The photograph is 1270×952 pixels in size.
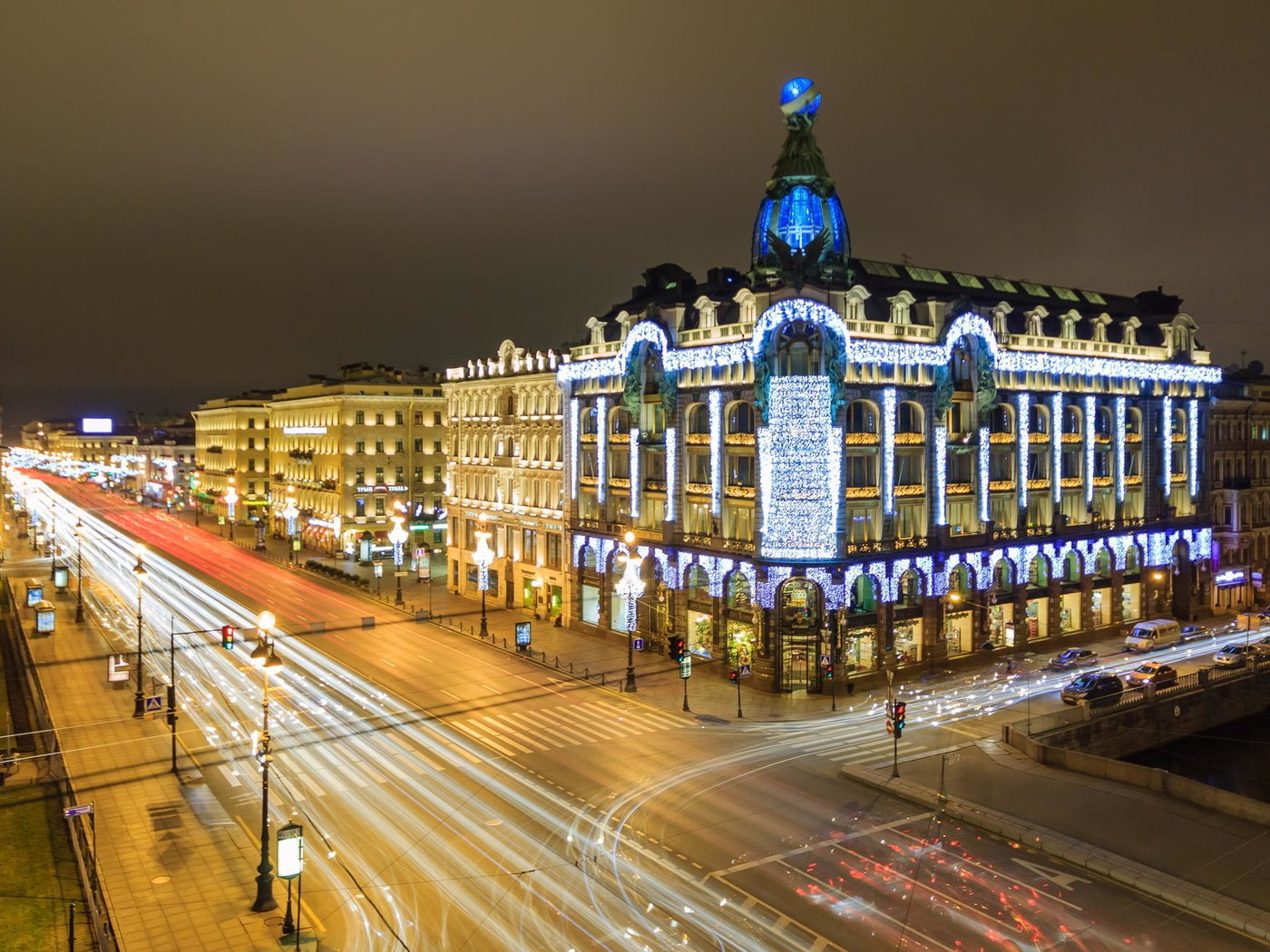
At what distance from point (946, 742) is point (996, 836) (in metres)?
10.2

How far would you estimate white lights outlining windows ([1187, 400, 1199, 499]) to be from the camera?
7050 cm

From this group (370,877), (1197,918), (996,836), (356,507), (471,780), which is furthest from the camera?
(356,507)

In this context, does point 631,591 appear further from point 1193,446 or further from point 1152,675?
point 1193,446

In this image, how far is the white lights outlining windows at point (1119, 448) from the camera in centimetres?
6612

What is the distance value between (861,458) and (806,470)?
4531mm

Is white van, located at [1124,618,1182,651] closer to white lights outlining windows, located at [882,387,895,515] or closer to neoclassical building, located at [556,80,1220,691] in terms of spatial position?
neoclassical building, located at [556,80,1220,691]

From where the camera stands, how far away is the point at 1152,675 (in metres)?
50.3

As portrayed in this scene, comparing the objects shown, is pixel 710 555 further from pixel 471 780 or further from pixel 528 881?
pixel 528 881

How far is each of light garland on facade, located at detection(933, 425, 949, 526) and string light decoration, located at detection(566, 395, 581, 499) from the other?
25107 mm

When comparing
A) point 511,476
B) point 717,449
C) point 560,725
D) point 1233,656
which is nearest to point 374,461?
point 511,476

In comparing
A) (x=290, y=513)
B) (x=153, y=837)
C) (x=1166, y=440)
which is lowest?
(x=153, y=837)

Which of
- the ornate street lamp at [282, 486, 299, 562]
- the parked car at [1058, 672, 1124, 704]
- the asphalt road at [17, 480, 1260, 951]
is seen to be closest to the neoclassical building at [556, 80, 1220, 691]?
the asphalt road at [17, 480, 1260, 951]

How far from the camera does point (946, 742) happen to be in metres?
41.4

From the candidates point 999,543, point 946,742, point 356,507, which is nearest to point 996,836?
point 946,742
